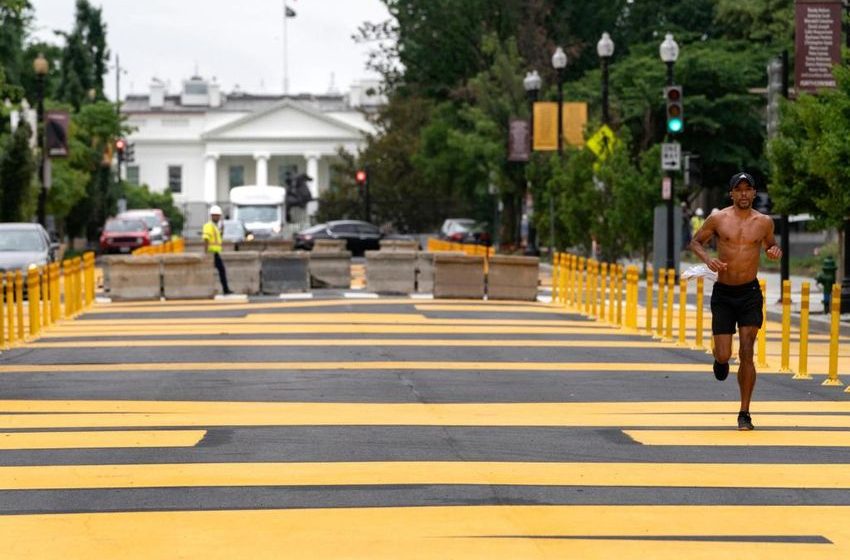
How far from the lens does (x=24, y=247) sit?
36.1m

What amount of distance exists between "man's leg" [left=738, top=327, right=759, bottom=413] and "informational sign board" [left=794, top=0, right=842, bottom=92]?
16.0 m

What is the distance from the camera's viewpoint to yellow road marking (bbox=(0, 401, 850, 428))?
14.6 meters

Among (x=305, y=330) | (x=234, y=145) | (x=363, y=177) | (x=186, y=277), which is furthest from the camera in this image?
(x=234, y=145)

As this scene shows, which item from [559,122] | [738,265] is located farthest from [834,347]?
[559,122]

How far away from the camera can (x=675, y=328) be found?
28078mm

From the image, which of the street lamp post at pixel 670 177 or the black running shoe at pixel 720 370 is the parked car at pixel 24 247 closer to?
the street lamp post at pixel 670 177

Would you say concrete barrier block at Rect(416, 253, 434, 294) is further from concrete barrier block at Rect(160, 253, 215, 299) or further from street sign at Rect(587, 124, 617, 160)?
street sign at Rect(587, 124, 617, 160)

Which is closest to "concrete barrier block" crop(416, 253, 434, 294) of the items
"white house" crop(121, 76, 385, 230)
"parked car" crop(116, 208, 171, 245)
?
"parked car" crop(116, 208, 171, 245)

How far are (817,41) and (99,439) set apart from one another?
1877 cm

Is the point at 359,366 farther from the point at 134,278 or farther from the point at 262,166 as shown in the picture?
the point at 262,166

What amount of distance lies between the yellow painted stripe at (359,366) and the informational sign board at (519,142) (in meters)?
34.0

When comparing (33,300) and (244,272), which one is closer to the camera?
(33,300)

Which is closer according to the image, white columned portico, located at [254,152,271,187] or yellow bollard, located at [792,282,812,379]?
yellow bollard, located at [792,282,812,379]

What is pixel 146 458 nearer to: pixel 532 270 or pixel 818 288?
pixel 532 270
